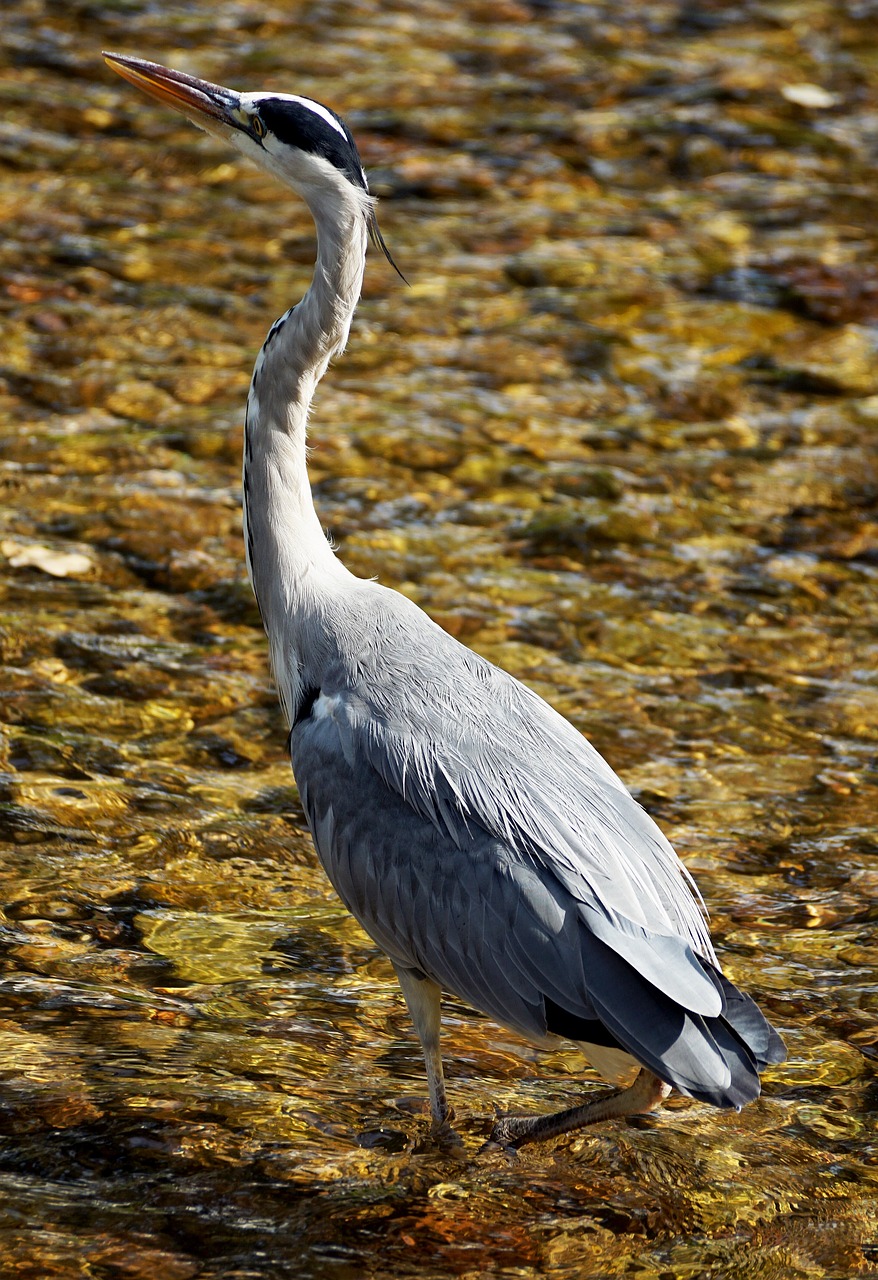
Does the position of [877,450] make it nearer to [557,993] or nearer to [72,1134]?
[557,993]

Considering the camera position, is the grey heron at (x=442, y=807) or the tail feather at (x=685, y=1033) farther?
the grey heron at (x=442, y=807)

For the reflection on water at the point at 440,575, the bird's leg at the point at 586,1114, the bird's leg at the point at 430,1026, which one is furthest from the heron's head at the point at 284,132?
the bird's leg at the point at 586,1114

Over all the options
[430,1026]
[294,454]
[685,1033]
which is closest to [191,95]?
[294,454]

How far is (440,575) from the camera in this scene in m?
7.41

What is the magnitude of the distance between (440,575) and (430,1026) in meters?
3.35

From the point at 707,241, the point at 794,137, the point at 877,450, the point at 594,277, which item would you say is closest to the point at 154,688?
the point at 877,450

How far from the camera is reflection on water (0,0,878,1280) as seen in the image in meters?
4.12

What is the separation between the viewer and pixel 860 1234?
4.01 metres

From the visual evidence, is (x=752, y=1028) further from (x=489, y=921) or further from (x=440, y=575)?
(x=440, y=575)

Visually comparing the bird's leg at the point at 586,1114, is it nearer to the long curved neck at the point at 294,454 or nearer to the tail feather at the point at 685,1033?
the tail feather at the point at 685,1033

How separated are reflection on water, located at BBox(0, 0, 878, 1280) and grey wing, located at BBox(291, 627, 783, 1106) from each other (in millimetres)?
481

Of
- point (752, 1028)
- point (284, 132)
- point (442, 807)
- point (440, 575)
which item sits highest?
point (284, 132)

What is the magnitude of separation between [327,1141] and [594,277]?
7.01 meters

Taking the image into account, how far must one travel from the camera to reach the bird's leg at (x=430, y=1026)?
4250 mm
